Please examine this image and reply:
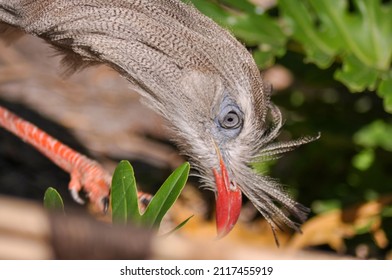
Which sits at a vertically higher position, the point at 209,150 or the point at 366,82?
the point at 366,82

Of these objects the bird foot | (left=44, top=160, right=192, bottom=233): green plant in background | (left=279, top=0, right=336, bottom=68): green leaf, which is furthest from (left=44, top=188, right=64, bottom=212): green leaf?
(left=279, top=0, right=336, bottom=68): green leaf

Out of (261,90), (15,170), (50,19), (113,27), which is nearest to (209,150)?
(261,90)

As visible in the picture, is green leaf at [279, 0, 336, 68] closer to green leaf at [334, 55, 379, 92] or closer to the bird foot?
green leaf at [334, 55, 379, 92]

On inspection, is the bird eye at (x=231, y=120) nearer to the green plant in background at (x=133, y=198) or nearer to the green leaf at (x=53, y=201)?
the green plant in background at (x=133, y=198)

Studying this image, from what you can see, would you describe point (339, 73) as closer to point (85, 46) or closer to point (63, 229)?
point (85, 46)

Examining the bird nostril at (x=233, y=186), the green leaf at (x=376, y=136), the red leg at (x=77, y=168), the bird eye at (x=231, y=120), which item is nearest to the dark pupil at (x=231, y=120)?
the bird eye at (x=231, y=120)

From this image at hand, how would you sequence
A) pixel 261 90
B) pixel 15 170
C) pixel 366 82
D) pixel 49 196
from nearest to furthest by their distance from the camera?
pixel 49 196 → pixel 261 90 → pixel 366 82 → pixel 15 170
